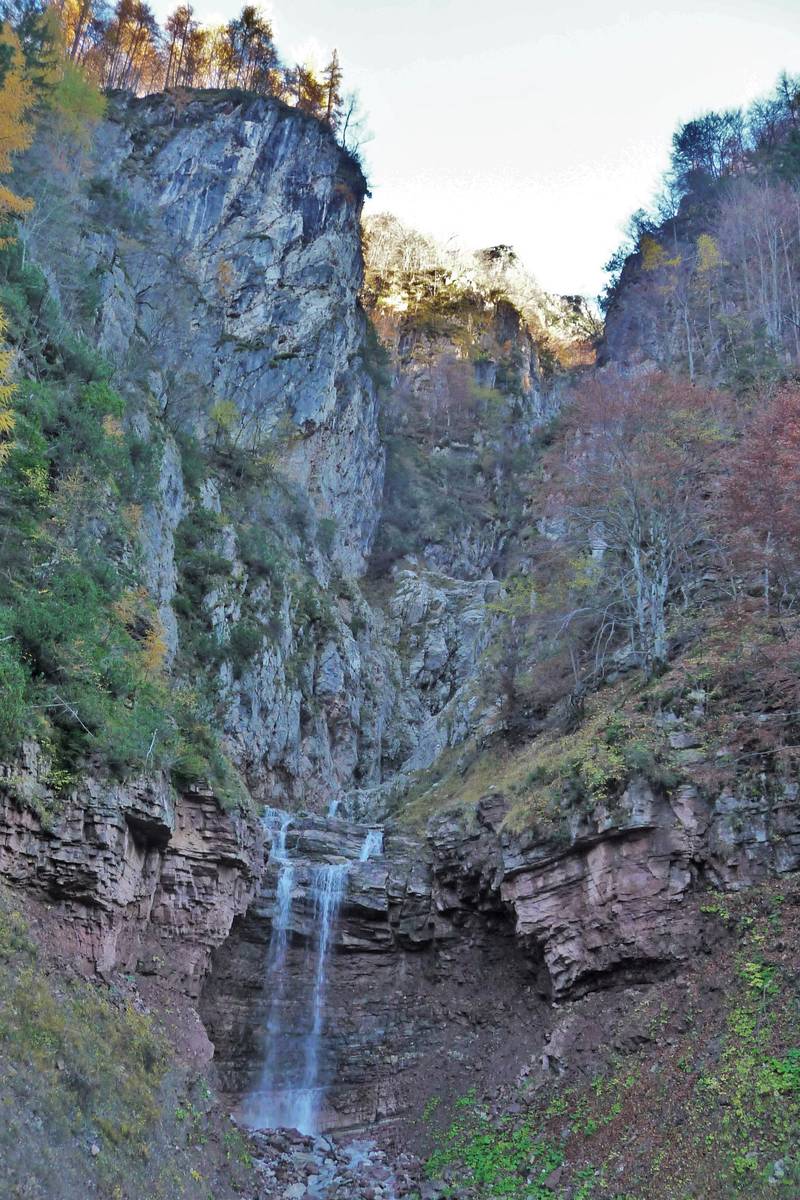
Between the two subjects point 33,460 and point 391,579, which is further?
point 391,579

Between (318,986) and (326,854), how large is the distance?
3.92 m

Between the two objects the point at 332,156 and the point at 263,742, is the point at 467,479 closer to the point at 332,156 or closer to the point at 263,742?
the point at 332,156

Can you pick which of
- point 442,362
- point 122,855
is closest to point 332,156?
point 442,362

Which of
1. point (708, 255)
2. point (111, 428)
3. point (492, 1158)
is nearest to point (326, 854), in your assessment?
point (492, 1158)

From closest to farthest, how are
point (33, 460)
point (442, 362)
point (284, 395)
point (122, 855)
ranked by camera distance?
point (122, 855), point (33, 460), point (284, 395), point (442, 362)

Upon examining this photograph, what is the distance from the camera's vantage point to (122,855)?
58.3 ft

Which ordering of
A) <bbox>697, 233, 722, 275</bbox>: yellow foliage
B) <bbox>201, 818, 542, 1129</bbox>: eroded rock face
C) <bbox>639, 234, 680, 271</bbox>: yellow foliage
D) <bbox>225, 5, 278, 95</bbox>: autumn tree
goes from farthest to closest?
<bbox>225, 5, 278, 95</bbox>: autumn tree
<bbox>639, 234, 680, 271</bbox>: yellow foliage
<bbox>697, 233, 722, 275</bbox>: yellow foliage
<bbox>201, 818, 542, 1129</bbox>: eroded rock face

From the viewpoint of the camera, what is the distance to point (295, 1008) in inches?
916

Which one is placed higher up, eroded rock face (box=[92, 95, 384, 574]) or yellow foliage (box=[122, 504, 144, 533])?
eroded rock face (box=[92, 95, 384, 574])

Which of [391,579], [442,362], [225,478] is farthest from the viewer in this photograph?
[442,362]

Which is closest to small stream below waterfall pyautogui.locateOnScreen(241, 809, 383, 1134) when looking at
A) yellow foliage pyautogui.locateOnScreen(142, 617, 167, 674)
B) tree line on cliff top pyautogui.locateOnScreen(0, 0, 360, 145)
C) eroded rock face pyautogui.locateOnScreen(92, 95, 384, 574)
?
yellow foliage pyautogui.locateOnScreen(142, 617, 167, 674)

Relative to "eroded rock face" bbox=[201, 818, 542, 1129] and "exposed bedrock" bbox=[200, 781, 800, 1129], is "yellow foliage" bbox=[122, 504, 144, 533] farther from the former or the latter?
"eroded rock face" bbox=[201, 818, 542, 1129]

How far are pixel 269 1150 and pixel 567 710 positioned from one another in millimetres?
13452

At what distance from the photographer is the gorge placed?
14484 millimetres
